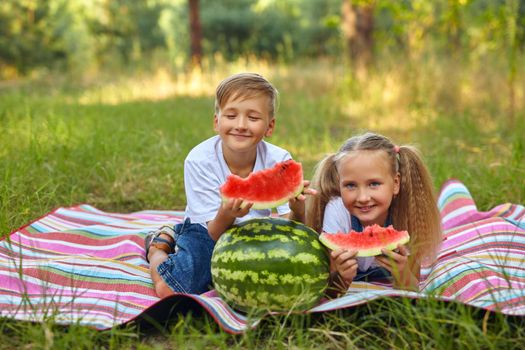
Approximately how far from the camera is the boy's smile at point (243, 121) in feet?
10.5

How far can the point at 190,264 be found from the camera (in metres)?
3.19

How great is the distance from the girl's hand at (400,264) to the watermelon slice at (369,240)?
0.04 m

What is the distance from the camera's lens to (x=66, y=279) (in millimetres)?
3195

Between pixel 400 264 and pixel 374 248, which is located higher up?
pixel 374 248

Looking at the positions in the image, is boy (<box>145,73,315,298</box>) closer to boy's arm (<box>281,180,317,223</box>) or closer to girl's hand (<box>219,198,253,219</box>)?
boy's arm (<box>281,180,317,223</box>)

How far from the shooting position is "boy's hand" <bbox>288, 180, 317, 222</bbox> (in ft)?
9.53

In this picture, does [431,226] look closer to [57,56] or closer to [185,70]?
[185,70]

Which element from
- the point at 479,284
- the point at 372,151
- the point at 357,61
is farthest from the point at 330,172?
the point at 357,61

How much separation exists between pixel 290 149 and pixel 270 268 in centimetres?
423

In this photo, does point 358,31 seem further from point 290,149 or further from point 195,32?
point 195,32

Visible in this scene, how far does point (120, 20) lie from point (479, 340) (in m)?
26.1

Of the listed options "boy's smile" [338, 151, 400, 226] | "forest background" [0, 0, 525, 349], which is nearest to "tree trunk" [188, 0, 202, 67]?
"forest background" [0, 0, 525, 349]

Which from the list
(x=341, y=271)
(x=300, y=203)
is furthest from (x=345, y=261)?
Result: (x=300, y=203)

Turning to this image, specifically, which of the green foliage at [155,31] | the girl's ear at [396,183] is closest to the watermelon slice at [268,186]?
the girl's ear at [396,183]
